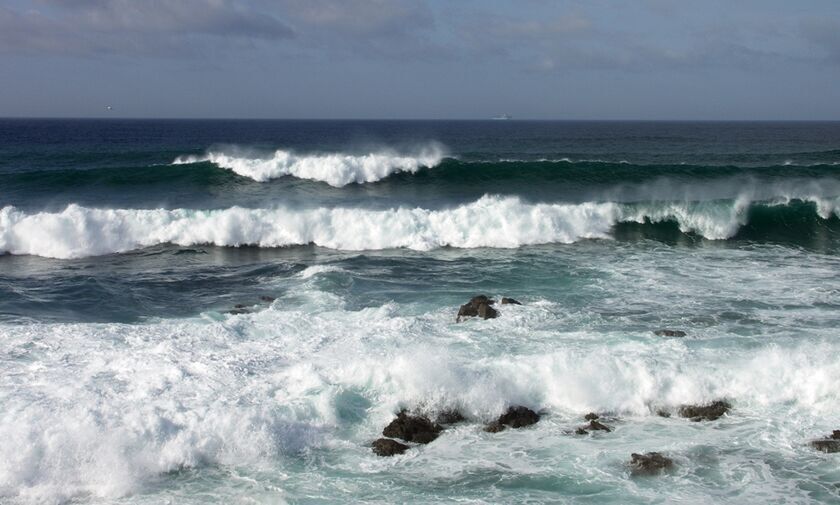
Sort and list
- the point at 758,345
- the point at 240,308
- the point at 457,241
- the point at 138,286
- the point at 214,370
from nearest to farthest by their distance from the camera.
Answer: the point at 214,370
the point at 758,345
the point at 240,308
the point at 138,286
the point at 457,241

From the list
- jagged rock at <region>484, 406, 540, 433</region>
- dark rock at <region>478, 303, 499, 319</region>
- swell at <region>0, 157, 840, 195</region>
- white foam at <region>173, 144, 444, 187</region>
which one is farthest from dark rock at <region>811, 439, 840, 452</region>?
white foam at <region>173, 144, 444, 187</region>

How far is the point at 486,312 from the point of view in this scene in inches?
545

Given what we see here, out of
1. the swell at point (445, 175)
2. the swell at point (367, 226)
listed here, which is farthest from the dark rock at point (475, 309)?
the swell at point (445, 175)

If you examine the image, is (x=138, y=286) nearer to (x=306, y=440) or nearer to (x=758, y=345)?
(x=306, y=440)

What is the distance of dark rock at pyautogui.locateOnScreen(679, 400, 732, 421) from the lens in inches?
405

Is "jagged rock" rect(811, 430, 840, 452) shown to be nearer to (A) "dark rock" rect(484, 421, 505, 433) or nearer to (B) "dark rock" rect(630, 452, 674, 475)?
(B) "dark rock" rect(630, 452, 674, 475)

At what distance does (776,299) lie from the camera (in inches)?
604

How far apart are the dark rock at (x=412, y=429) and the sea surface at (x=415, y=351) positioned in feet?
0.53

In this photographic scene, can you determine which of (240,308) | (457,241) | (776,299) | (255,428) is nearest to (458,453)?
(255,428)

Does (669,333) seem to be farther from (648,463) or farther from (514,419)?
(648,463)

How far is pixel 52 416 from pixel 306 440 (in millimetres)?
3106

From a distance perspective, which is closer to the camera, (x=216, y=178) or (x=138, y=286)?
(x=138, y=286)

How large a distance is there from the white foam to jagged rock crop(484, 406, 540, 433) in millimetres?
22843

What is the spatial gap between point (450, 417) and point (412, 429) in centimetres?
78
